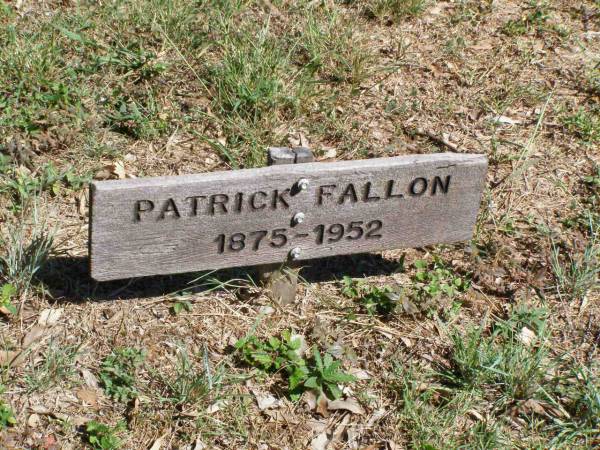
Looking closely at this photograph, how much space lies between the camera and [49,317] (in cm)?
372

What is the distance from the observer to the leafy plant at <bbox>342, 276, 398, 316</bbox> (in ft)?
13.1

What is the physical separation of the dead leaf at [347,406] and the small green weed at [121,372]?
2.76 feet

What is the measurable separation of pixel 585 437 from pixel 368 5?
3.45m

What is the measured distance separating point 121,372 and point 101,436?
0.32m

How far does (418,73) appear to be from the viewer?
556cm

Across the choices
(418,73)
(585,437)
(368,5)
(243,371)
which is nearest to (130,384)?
(243,371)

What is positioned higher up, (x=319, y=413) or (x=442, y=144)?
(x=442, y=144)

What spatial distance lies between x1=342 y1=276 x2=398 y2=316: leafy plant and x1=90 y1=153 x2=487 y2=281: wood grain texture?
254mm

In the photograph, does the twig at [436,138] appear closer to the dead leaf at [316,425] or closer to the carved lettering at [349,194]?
→ the carved lettering at [349,194]

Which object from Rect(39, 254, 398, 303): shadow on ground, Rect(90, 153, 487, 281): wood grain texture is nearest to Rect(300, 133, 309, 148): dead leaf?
Rect(39, 254, 398, 303): shadow on ground

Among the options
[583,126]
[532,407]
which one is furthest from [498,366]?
[583,126]

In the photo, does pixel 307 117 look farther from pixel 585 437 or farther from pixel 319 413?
pixel 585 437

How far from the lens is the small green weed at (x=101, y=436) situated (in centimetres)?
324

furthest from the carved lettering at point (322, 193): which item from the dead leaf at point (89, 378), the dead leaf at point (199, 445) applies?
the dead leaf at point (89, 378)
